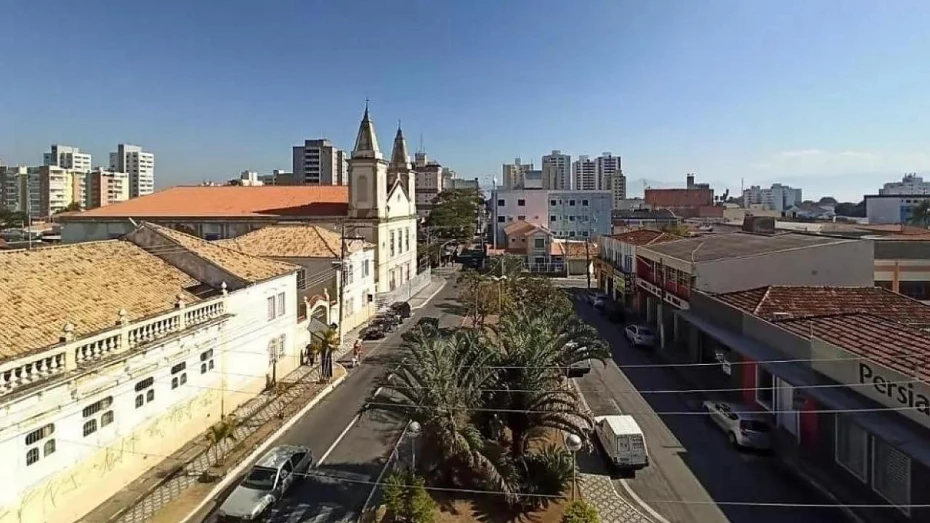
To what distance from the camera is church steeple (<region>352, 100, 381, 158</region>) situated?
49.0 metres

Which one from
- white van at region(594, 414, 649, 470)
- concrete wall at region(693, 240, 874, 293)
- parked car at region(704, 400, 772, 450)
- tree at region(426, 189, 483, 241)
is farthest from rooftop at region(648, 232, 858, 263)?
tree at region(426, 189, 483, 241)

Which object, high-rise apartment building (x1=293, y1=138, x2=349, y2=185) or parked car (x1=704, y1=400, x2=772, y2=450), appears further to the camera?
high-rise apartment building (x1=293, y1=138, x2=349, y2=185)

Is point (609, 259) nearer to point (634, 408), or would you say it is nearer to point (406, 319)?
point (406, 319)

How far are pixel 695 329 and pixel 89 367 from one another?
24.5 meters

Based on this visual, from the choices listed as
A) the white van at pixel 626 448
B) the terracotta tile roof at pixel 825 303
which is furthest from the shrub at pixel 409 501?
the terracotta tile roof at pixel 825 303

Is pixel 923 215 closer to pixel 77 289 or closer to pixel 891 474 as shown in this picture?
pixel 891 474

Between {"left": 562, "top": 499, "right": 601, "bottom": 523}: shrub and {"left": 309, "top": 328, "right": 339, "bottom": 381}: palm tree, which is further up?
{"left": 309, "top": 328, "right": 339, "bottom": 381}: palm tree

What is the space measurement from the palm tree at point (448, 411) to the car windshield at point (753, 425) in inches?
330

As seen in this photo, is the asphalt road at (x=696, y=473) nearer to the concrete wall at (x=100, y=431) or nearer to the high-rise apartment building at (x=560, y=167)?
the concrete wall at (x=100, y=431)

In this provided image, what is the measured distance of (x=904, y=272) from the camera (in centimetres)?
3769

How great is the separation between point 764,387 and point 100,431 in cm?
2043

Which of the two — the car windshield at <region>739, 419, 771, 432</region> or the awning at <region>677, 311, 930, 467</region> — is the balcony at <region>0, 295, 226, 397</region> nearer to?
the car windshield at <region>739, 419, 771, 432</region>

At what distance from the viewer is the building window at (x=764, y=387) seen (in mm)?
22375

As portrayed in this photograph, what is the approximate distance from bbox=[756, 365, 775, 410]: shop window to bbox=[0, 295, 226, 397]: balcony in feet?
61.6
